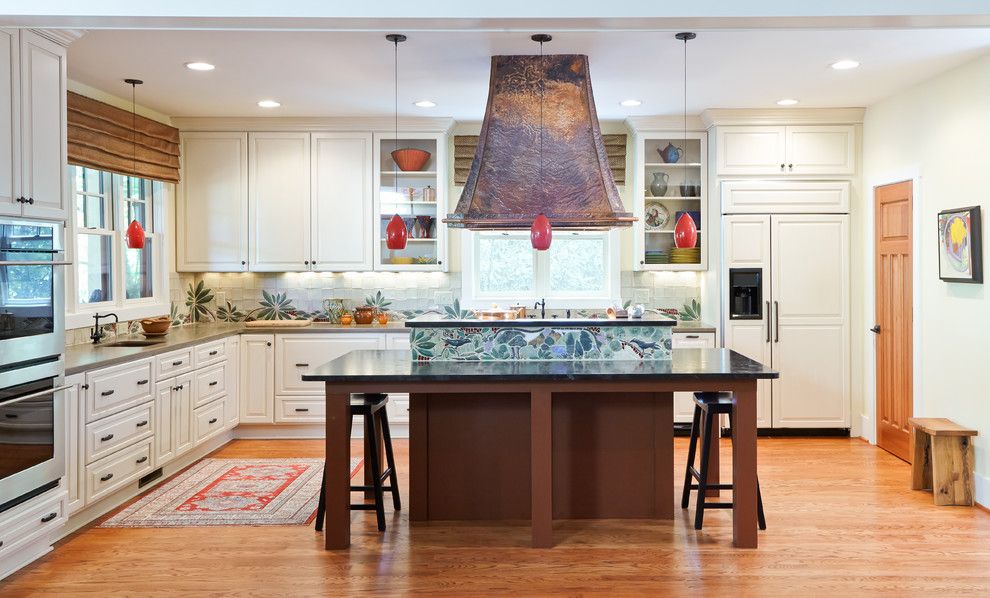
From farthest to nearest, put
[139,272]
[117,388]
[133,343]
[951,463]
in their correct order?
[139,272] < [133,343] < [951,463] < [117,388]

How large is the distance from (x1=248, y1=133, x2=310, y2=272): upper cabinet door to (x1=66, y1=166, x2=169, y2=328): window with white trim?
2.38 ft

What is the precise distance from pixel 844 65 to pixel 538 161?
2.05 meters

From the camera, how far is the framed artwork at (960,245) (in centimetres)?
486

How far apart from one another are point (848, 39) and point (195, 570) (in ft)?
14.1

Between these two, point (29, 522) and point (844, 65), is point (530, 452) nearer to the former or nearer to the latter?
point (29, 522)

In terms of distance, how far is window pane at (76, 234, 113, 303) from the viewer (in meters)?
5.63

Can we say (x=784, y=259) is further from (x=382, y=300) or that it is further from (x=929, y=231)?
(x=382, y=300)

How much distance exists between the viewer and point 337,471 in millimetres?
4164

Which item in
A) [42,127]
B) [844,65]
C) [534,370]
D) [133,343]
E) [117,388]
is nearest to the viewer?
[42,127]

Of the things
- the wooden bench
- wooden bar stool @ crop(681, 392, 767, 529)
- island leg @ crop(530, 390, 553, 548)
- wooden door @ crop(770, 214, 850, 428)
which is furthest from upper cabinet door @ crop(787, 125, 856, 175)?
island leg @ crop(530, 390, 553, 548)

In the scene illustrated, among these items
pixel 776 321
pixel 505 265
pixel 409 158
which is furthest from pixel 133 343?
pixel 776 321

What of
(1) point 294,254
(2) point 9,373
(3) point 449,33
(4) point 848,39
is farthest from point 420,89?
(2) point 9,373

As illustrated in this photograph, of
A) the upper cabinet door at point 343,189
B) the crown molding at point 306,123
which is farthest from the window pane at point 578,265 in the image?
the upper cabinet door at point 343,189

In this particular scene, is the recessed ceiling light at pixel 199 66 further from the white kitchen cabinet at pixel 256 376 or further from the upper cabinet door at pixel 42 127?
the white kitchen cabinet at pixel 256 376
